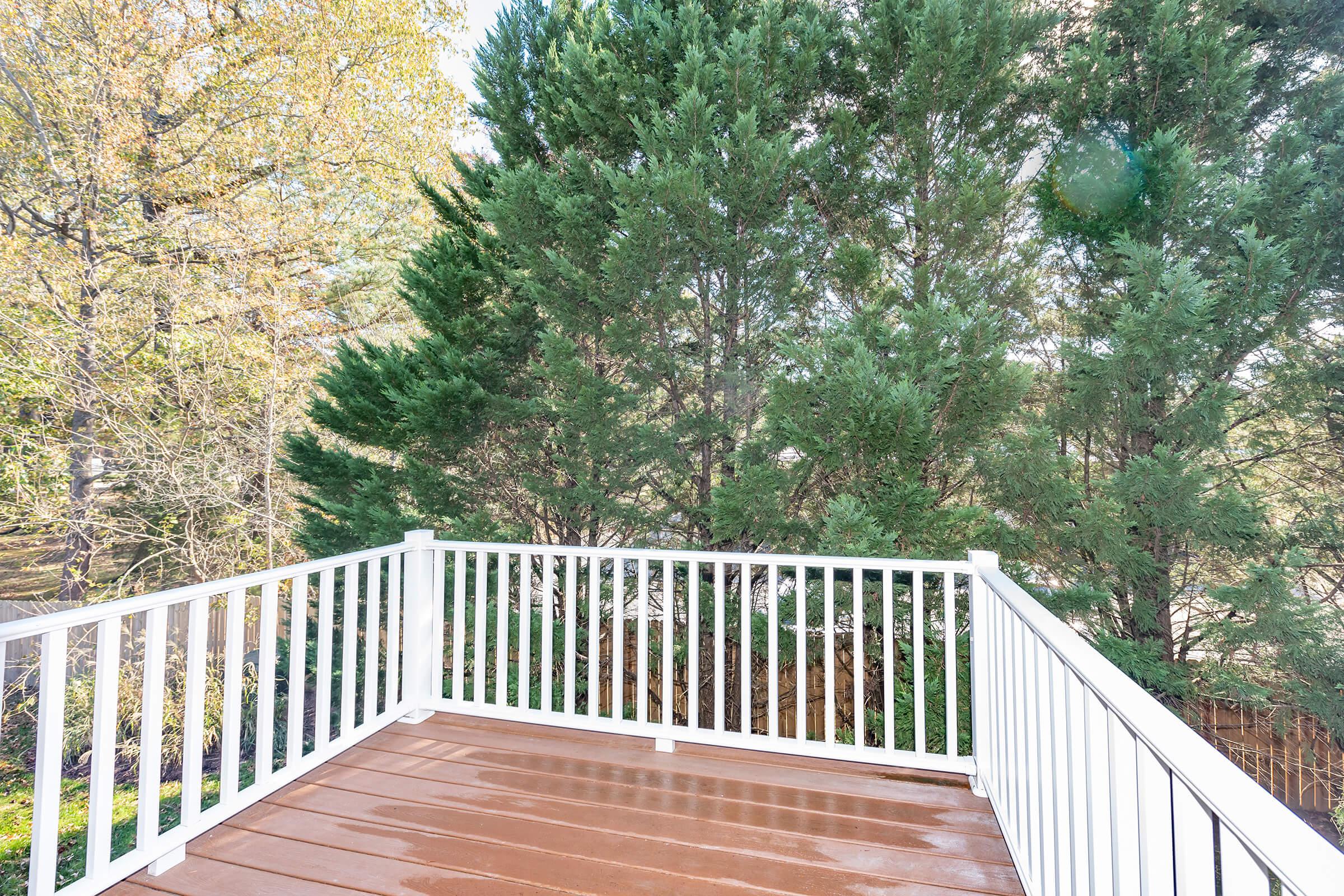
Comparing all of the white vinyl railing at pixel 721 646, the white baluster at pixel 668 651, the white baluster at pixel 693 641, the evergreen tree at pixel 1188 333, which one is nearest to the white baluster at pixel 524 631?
the white vinyl railing at pixel 721 646

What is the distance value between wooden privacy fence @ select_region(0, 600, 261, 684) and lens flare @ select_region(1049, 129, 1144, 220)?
762 centimetres

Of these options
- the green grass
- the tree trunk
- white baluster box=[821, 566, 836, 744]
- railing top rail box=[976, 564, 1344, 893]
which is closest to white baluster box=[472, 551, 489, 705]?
white baluster box=[821, 566, 836, 744]

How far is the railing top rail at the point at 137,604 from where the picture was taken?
5.00 feet

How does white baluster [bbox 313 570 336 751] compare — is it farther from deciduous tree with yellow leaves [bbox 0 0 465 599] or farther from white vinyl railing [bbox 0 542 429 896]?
deciduous tree with yellow leaves [bbox 0 0 465 599]

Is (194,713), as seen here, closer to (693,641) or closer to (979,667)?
(693,641)

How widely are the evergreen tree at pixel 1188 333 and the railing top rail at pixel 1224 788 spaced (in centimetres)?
294

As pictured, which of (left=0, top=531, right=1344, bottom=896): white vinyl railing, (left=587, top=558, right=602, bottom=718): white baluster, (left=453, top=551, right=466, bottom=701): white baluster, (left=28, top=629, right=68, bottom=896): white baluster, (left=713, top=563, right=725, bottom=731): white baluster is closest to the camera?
(left=0, top=531, right=1344, bottom=896): white vinyl railing

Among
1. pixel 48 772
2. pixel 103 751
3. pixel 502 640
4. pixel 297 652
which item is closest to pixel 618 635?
pixel 502 640

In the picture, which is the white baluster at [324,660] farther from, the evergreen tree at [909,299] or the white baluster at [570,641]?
the evergreen tree at [909,299]

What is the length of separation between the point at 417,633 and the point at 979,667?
2522 millimetres

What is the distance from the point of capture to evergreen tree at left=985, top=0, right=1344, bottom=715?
3.67 m

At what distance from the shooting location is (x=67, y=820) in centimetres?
548

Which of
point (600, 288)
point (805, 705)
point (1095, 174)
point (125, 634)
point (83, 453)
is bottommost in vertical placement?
point (125, 634)

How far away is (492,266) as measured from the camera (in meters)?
5.30
